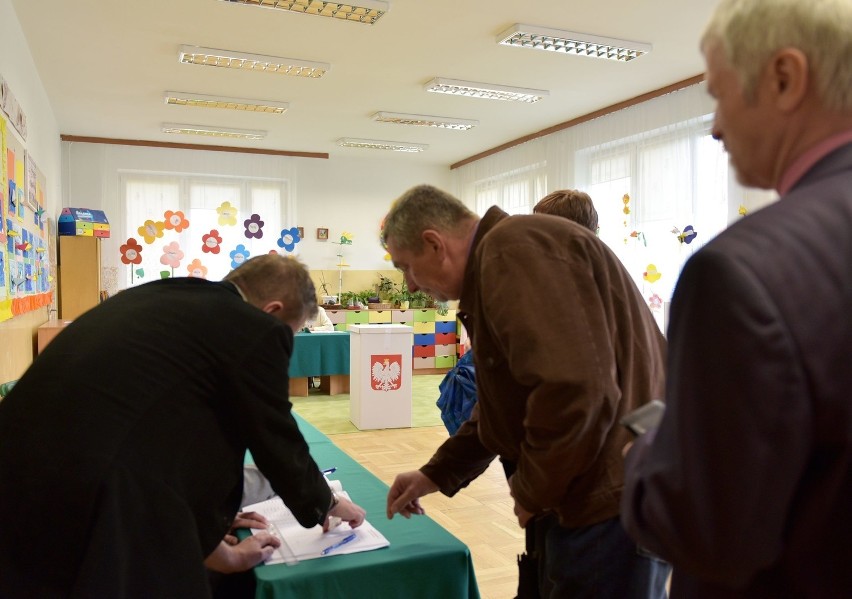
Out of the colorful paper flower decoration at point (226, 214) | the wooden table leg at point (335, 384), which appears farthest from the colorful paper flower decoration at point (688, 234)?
the colorful paper flower decoration at point (226, 214)

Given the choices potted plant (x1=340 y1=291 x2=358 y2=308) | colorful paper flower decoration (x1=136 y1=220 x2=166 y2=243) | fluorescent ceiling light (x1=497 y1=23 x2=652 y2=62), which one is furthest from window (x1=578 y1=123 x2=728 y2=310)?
colorful paper flower decoration (x1=136 y1=220 x2=166 y2=243)

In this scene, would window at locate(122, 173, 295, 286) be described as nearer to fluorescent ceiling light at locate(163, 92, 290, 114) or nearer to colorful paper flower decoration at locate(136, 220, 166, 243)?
colorful paper flower decoration at locate(136, 220, 166, 243)

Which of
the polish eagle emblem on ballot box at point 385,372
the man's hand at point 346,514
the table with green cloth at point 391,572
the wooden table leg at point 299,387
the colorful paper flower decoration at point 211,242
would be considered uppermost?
the colorful paper flower decoration at point 211,242

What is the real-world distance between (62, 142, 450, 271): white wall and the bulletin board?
3.50 m

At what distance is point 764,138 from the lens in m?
0.71

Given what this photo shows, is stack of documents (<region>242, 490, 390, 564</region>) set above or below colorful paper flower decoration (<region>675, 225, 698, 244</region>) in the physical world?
below

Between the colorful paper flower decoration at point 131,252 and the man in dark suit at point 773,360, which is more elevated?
the colorful paper flower decoration at point 131,252

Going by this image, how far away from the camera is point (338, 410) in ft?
22.8

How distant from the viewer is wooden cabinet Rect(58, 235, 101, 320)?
24.4ft

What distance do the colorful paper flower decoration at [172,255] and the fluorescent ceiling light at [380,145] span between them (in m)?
2.57

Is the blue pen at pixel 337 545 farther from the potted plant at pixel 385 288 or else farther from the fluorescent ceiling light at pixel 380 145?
the potted plant at pixel 385 288

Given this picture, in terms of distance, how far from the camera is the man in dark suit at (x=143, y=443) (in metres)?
1.16

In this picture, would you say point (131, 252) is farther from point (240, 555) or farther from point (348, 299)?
point (240, 555)

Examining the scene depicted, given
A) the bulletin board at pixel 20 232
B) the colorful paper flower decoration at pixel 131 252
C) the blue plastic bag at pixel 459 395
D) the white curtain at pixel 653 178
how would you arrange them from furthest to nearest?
the colorful paper flower decoration at pixel 131 252 < the white curtain at pixel 653 178 < the bulletin board at pixel 20 232 < the blue plastic bag at pixel 459 395
